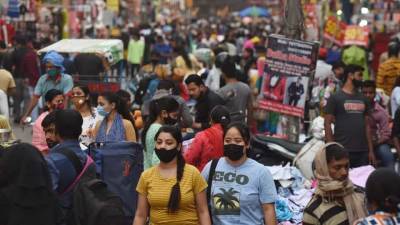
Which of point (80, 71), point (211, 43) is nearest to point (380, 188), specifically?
point (80, 71)

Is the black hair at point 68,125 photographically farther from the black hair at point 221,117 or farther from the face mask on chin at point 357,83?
the face mask on chin at point 357,83

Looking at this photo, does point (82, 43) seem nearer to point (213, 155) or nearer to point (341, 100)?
point (341, 100)

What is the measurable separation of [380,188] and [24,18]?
24.0 metres

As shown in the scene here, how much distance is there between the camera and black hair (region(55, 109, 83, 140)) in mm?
6949

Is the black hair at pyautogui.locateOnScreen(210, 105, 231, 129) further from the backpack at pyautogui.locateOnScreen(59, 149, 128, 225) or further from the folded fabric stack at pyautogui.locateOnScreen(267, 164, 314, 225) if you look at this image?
the backpack at pyautogui.locateOnScreen(59, 149, 128, 225)

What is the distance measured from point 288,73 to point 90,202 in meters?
7.25

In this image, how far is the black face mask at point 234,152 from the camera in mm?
6832

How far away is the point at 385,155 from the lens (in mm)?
11883

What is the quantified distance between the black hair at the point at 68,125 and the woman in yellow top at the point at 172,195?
633 mm

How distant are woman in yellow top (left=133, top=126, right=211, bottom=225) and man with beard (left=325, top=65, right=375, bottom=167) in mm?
4346

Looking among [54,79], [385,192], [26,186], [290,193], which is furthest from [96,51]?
[385,192]

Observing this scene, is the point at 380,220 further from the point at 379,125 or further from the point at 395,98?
the point at 395,98

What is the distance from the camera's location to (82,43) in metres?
15.7

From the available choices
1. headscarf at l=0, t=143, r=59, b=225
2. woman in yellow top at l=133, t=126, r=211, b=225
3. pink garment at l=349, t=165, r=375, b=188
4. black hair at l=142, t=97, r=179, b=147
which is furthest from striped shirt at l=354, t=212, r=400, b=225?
pink garment at l=349, t=165, r=375, b=188
